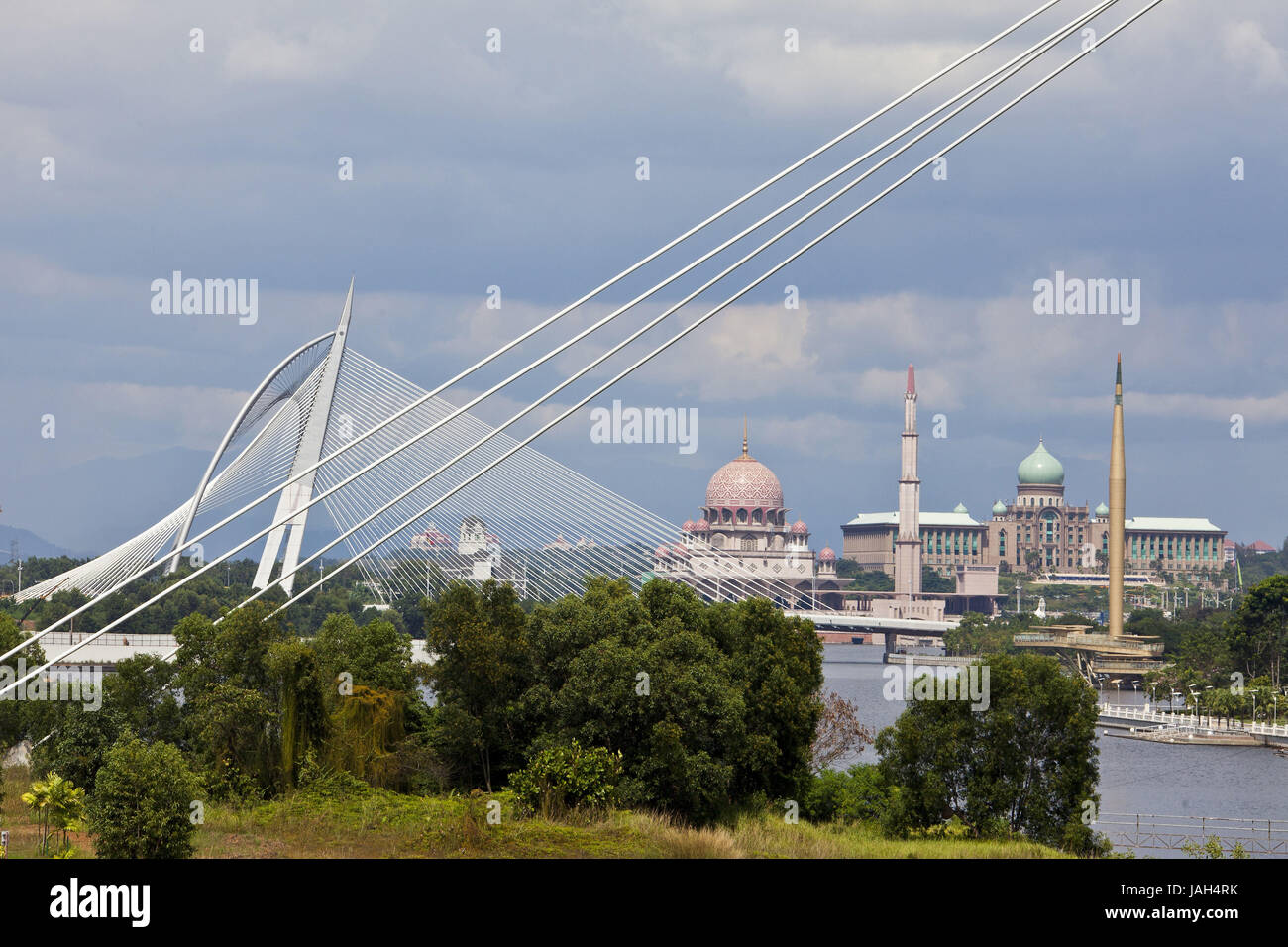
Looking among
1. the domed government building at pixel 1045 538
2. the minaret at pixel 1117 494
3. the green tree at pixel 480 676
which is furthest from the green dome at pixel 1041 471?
the green tree at pixel 480 676

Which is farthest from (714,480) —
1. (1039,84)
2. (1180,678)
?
(1039,84)

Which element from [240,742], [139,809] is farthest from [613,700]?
[139,809]

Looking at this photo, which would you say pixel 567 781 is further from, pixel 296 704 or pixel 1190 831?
pixel 1190 831

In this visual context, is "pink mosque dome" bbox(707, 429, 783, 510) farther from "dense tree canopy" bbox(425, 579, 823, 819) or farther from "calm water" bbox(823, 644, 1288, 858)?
"dense tree canopy" bbox(425, 579, 823, 819)

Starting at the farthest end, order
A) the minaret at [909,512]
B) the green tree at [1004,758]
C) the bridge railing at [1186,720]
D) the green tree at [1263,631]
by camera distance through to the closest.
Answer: the minaret at [909,512], the green tree at [1263,631], the bridge railing at [1186,720], the green tree at [1004,758]

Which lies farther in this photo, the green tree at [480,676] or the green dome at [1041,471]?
the green dome at [1041,471]

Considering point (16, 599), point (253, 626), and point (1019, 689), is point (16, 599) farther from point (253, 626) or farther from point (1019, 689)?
point (1019, 689)

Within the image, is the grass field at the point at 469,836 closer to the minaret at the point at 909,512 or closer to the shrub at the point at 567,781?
the shrub at the point at 567,781
